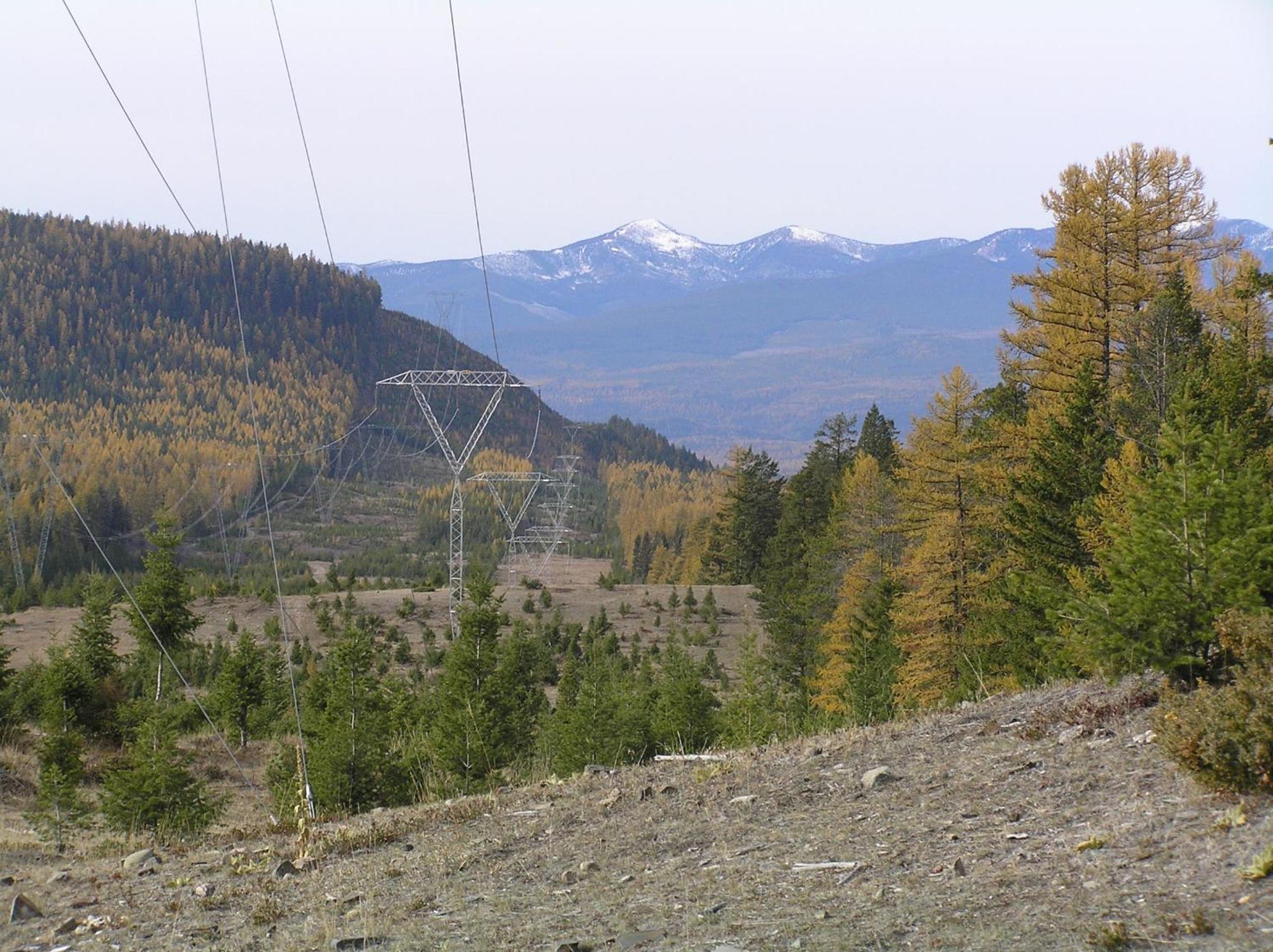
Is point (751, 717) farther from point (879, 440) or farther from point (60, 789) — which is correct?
point (879, 440)

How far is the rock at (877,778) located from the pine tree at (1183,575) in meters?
1.94

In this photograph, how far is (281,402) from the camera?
173 m

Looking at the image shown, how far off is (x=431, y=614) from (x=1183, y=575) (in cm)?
5583

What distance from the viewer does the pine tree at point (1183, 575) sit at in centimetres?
952

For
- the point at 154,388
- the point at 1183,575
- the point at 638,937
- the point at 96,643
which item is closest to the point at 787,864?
the point at 638,937

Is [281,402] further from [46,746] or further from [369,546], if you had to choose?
[46,746]

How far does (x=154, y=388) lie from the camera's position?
168125 mm

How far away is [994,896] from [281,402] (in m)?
175

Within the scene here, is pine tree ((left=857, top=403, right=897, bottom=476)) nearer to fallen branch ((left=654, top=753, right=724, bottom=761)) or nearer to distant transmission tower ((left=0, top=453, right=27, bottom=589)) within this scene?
fallen branch ((left=654, top=753, right=724, bottom=761))

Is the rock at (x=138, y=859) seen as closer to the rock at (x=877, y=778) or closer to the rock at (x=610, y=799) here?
the rock at (x=610, y=799)

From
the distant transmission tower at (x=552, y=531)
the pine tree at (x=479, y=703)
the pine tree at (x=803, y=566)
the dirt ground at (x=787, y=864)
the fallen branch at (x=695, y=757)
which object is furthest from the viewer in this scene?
the distant transmission tower at (x=552, y=531)

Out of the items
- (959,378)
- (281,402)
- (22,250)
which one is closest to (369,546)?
(281,402)

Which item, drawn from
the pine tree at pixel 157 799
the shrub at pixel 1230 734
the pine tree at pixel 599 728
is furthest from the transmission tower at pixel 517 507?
the shrub at pixel 1230 734

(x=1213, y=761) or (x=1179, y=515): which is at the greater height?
(x=1179, y=515)
